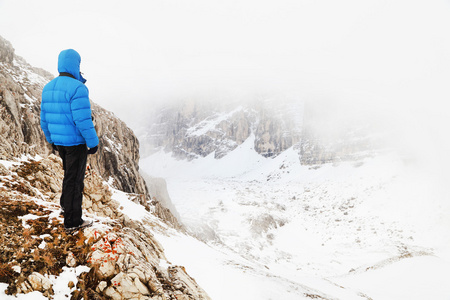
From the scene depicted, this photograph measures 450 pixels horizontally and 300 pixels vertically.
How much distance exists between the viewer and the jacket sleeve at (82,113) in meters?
4.18

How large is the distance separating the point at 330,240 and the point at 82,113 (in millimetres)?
48765

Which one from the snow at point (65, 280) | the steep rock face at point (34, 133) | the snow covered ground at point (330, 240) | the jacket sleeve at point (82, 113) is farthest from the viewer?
the steep rock face at point (34, 133)

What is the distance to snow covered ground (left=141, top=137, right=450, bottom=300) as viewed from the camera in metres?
9.58

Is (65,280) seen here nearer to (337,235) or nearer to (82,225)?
(82,225)

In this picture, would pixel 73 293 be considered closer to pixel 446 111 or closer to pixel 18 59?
pixel 18 59

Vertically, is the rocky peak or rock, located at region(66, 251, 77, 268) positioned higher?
the rocky peak

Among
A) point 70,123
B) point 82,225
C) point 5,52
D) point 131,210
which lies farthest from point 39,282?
point 5,52

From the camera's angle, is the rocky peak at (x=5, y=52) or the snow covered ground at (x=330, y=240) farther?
the rocky peak at (x=5, y=52)

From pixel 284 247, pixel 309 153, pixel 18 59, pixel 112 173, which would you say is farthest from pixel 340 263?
pixel 309 153

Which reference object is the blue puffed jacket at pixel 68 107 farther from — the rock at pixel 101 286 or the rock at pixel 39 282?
the rock at pixel 101 286

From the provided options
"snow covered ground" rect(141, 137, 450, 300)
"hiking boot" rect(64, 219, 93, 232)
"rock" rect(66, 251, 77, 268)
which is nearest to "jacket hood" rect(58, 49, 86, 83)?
"hiking boot" rect(64, 219, 93, 232)

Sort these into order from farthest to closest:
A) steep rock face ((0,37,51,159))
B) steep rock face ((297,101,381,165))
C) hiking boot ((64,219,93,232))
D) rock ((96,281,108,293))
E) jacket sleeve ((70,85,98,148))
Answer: steep rock face ((297,101,381,165))
steep rock face ((0,37,51,159))
hiking boot ((64,219,93,232))
jacket sleeve ((70,85,98,148))
rock ((96,281,108,293))

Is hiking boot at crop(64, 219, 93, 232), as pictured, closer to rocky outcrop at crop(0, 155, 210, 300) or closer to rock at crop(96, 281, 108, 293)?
rocky outcrop at crop(0, 155, 210, 300)

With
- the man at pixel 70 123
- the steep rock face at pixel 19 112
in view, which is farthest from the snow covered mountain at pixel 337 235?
the steep rock face at pixel 19 112
